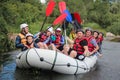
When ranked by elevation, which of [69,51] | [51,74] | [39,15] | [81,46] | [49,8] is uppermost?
[49,8]

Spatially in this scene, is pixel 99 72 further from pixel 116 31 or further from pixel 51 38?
pixel 116 31

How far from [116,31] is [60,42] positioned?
83.8 ft

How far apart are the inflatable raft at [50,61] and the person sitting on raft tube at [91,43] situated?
1.18 metres

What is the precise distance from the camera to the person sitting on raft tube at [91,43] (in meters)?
11.1

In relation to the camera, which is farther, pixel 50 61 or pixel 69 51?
pixel 69 51

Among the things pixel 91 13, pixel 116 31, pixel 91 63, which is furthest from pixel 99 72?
pixel 91 13

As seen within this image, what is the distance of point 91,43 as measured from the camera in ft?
37.3

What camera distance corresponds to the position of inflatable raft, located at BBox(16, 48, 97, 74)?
9383 mm

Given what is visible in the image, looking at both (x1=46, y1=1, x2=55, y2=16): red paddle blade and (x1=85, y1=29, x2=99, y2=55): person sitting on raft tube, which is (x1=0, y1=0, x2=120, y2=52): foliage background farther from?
(x1=85, y1=29, x2=99, y2=55): person sitting on raft tube

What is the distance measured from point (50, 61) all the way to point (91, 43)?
238cm

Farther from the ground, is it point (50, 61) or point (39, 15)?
point (50, 61)

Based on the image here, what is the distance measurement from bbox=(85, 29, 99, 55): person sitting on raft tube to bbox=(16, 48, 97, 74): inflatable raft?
3.86ft

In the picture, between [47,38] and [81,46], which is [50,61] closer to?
[81,46]

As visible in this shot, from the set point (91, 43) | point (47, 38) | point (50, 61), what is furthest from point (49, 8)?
point (50, 61)
